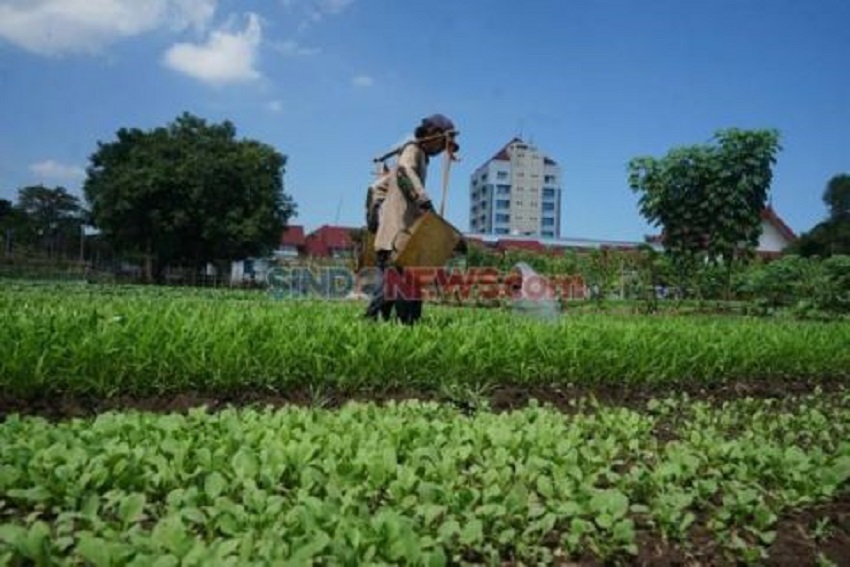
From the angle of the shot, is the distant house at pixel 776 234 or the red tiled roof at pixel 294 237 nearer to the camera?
the distant house at pixel 776 234

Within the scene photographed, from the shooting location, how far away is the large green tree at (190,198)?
35.7 metres

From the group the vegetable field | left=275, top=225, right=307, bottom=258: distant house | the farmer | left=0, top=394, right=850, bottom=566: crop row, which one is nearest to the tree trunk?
left=275, top=225, right=307, bottom=258: distant house

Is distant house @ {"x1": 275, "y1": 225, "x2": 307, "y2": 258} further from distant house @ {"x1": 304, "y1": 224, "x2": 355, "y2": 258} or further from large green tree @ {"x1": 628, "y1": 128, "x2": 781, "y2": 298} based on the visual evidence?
large green tree @ {"x1": 628, "y1": 128, "x2": 781, "y2": 298}

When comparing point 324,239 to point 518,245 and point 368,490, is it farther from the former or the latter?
point 368,490

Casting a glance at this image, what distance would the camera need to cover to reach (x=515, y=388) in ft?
16.6

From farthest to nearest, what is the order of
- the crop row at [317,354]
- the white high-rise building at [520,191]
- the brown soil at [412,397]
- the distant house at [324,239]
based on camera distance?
the white high-rise building at [520,191] → the distant house at [324,239] → the crop row at [317,354] → the brown soil at [412,397]

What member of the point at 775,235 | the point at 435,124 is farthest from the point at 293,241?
the point at 435,124

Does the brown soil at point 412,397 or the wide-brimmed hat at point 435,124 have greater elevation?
the wide-brimmed hat at point 435,124

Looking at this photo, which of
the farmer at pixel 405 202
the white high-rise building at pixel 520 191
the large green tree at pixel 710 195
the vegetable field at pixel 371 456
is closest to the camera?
the vegetable field at pixel 371 456

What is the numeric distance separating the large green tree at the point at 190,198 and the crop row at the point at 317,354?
3120 centimetres

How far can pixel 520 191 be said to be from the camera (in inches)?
3561

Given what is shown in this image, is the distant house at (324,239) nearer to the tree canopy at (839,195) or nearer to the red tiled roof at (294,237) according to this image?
the red tiled roof at (294,237)

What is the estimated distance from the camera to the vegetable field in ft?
6.73
